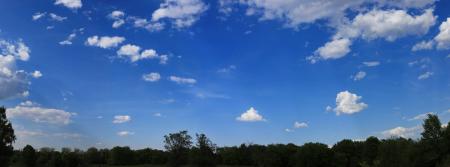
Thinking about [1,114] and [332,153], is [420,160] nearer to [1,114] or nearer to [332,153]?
[332,153]

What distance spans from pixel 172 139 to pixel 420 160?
83.5 m

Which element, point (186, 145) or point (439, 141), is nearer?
point (439, 141)

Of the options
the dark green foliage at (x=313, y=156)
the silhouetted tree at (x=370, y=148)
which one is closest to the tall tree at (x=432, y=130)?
the silhouetted tree at (x=370, y=148)

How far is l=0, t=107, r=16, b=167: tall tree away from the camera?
83769mm

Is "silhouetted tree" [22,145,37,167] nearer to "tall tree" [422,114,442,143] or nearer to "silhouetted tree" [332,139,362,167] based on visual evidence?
"silhouetted tree" [332,139,362,167]

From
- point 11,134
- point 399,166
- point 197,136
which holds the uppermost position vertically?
point 197,136

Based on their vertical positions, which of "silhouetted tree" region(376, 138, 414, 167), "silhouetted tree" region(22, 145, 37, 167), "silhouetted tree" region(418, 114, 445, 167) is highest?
"silhouetted tree" region(22, 145, 37, 167)

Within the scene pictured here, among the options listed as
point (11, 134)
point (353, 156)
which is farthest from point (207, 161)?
point (11, 134)

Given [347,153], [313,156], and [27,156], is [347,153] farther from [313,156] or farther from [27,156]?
[27,156]

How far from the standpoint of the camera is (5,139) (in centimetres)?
8550

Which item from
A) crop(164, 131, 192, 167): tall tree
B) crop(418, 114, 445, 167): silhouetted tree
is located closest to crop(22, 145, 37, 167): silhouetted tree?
crop(164, 131, 192, 167): tall tree

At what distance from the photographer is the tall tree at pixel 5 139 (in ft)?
275

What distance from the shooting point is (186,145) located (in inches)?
7126

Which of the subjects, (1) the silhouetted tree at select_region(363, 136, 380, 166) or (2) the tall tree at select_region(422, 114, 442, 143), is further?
(1) the silhouetted tree at select_region(363, 136, 380, 166)
